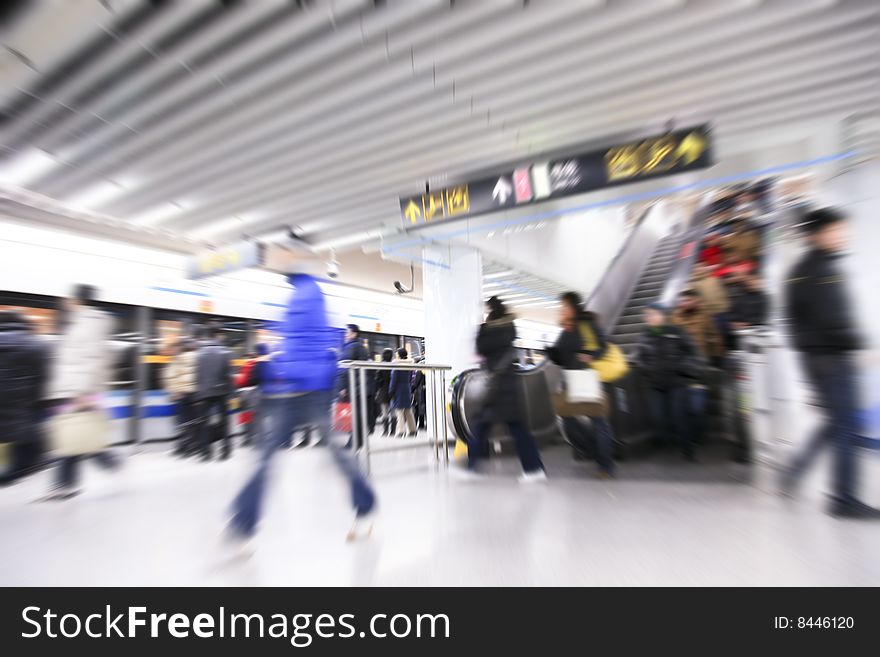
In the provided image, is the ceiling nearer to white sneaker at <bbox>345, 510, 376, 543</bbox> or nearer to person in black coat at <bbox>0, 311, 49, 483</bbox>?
person in black coat at <bbox>0, 311, 49, 483</bbox>

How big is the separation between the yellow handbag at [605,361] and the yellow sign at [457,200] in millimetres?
1744

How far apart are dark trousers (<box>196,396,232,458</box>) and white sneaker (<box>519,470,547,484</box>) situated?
Result: 12.3 ft

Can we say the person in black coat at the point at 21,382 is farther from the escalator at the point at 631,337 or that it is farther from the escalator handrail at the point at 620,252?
the escalator handrail at the point at 620,252

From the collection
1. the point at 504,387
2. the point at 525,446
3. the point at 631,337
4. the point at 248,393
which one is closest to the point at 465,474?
the point at 525,446

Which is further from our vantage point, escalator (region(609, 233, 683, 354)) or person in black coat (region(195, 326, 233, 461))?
escalator (region(609, 233, 683, 354))

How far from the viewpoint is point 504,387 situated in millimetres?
3734

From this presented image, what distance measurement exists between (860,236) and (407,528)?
14.1 feet

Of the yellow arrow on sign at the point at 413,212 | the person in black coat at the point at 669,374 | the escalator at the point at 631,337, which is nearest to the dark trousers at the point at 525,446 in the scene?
the escalator at the point at 631,337

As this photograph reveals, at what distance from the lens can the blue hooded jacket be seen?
2207 mm

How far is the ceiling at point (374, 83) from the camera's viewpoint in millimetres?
2793

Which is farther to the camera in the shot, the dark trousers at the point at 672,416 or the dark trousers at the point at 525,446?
the dark trousers at the point at 672,416

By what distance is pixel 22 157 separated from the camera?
13.9 feet

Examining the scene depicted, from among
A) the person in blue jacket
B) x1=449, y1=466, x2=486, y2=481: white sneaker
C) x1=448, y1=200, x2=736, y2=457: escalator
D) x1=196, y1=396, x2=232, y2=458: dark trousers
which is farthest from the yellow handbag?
x1=196, y1=396, x2=232, y2=458: dark trousers
